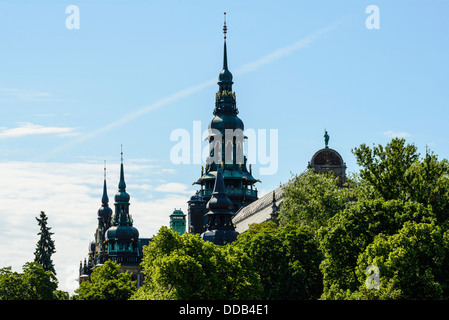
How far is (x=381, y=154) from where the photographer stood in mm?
99625

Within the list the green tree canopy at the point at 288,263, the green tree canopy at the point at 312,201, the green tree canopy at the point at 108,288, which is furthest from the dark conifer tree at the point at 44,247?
the green tree canopy at the point at 288,263

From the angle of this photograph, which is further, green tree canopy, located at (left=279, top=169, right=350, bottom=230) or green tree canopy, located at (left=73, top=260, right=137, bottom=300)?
green tree canopy, located at (left=73, top=260, right=137, bottom=300)

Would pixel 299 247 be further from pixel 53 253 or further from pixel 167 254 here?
pixel 53 253

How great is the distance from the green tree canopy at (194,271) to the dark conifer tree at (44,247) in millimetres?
69459

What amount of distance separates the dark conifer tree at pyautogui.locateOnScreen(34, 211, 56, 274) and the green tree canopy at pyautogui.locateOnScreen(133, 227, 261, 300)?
228 feet

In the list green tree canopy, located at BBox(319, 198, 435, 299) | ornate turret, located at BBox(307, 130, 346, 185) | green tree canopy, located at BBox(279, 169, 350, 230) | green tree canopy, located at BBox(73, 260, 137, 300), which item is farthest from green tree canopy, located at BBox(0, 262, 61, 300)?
green tree canopy, located at BBox(319, 198, 435, 299)

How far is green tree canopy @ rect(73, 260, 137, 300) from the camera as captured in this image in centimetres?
13788

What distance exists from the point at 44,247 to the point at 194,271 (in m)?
85.8

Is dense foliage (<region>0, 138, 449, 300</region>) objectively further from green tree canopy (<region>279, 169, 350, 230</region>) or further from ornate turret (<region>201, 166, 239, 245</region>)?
ornate turret (<region>201, 166, 239, 245</region>)

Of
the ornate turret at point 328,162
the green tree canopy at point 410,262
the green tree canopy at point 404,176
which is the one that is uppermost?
the ornate turret at point 328,162

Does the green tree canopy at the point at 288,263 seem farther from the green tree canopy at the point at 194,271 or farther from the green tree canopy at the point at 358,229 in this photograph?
the green tree canopy at the point at 358,229

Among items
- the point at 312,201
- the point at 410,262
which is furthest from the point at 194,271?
the point at 312,201

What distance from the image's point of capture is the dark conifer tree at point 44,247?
560 ft

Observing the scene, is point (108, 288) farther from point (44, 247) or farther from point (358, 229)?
point (358, 229)
